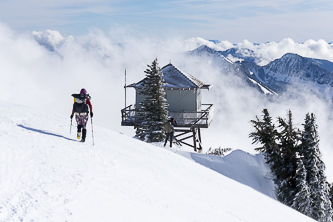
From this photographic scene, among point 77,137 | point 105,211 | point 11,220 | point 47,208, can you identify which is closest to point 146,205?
point 105,211

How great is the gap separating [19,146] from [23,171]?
2.10 metres

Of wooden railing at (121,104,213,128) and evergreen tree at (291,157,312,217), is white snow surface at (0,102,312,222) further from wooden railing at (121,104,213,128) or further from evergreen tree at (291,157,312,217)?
wooden railing at (121,104,213,128)

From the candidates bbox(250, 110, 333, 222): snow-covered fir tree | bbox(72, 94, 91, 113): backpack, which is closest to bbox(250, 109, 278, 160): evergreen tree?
bbox(250, 110, 333, 222): snow-covered fir tree

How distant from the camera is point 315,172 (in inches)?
786

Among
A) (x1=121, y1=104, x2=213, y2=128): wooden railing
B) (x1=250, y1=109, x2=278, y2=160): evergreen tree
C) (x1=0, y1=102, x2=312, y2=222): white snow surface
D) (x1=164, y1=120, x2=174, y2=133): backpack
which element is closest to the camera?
(x1=0, y1=102, x2=312, y2=222): white snow surface

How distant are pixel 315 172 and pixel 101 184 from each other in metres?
14.7

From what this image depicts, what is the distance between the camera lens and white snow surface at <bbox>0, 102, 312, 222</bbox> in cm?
738

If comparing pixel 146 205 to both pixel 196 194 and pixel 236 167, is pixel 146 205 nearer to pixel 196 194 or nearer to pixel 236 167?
pixel 196 194

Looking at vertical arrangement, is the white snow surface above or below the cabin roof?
below

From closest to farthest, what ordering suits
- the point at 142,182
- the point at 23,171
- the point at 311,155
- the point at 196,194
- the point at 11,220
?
1. the point at 11,220
2. the point at 23,171
3. the point at 142,182
4. the point at 196,194
5. the point at 311,155

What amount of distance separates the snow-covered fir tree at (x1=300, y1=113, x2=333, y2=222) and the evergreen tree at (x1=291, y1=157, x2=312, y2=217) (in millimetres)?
549

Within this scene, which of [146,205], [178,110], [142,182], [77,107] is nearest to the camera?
[146,205]

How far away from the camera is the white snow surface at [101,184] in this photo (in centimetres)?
738

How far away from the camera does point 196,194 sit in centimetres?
1027
